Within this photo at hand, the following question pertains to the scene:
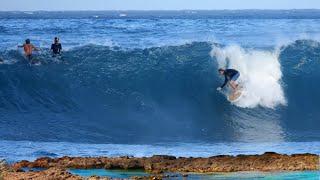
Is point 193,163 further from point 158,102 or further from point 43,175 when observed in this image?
point 158,102

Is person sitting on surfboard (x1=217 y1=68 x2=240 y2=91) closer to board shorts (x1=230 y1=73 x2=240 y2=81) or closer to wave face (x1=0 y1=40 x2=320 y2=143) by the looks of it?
board shorts (x1=230 y1=73 x2=240 y2=81)

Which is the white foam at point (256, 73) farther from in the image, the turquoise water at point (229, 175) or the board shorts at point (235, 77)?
the turquoise water at point (229, 175)

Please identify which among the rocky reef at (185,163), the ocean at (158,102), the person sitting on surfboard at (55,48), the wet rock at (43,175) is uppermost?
the person sitting on surfboard at (55,48)

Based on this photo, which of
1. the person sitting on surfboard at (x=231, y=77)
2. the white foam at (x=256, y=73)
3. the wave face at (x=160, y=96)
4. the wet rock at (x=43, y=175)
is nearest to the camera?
the wet rock at (x=43, y=175)

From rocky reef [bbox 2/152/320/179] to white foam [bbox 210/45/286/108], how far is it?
7582 mm

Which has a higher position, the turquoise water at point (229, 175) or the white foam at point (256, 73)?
the white foam at point (256, 73)

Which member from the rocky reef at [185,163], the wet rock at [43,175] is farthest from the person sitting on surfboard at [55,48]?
the wet rock at [43,175]

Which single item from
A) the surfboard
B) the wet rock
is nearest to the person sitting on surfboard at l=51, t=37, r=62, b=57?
the surfboard

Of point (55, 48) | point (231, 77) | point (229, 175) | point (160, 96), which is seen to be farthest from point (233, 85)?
point (229, 175)

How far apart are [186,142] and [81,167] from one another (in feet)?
13.1

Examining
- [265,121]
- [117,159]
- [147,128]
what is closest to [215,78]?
[265,121]

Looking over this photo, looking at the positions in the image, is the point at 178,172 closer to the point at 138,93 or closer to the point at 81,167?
the point at 81,167

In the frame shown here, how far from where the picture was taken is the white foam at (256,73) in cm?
2030

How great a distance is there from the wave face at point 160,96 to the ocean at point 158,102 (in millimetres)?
26
